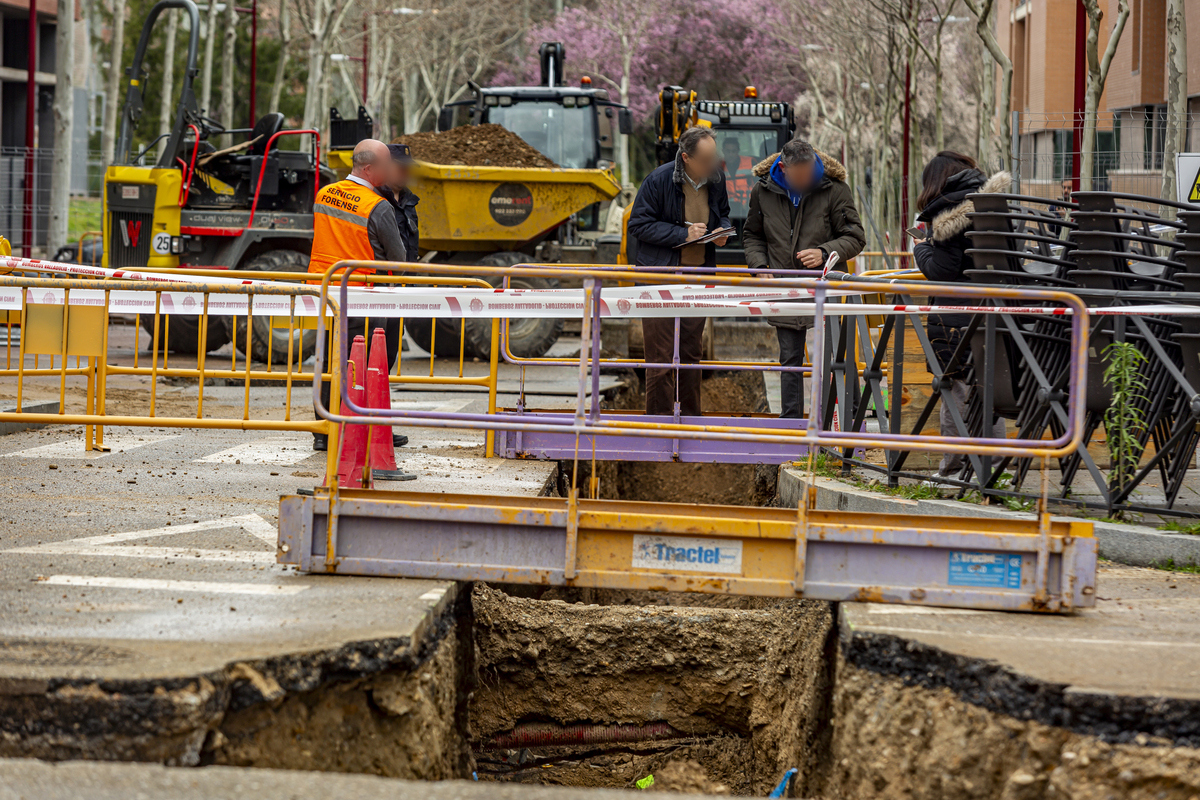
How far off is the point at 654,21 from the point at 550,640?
41.9 m

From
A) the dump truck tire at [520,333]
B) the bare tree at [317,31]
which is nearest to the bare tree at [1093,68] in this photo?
the dump truck tire at [520,333]

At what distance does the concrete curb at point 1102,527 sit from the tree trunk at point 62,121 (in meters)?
17.3

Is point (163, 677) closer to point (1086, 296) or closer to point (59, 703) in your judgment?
point (59, 703)

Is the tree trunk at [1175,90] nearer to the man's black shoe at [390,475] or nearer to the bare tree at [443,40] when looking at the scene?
the man's black shoe at [390,475]

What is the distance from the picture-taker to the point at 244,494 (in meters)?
6.55

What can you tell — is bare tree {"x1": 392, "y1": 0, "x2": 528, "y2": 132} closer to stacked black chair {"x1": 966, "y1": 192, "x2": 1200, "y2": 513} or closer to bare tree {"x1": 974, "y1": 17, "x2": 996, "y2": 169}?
bare tree {"x1": 974, "y1": 17, "x2": 996, "y2": 169}

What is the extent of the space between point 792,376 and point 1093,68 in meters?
7.08

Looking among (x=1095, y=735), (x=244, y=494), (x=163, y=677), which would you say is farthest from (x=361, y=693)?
(x=244, y=494)

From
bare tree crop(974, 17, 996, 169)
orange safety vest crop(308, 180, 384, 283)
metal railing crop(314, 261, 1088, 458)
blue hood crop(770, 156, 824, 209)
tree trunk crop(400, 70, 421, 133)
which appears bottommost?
metal railing crop(314, 261, 1088, 458)

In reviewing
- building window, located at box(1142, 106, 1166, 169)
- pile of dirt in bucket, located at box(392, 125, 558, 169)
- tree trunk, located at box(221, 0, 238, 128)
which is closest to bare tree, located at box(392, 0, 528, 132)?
tree trunk, located at box(221, 0, 238, 128)

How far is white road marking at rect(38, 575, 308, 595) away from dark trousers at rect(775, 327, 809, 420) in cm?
423

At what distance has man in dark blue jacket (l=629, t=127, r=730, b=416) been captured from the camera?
8039 mm

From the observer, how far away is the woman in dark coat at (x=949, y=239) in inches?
257

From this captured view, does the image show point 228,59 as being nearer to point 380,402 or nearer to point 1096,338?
point 380,402
